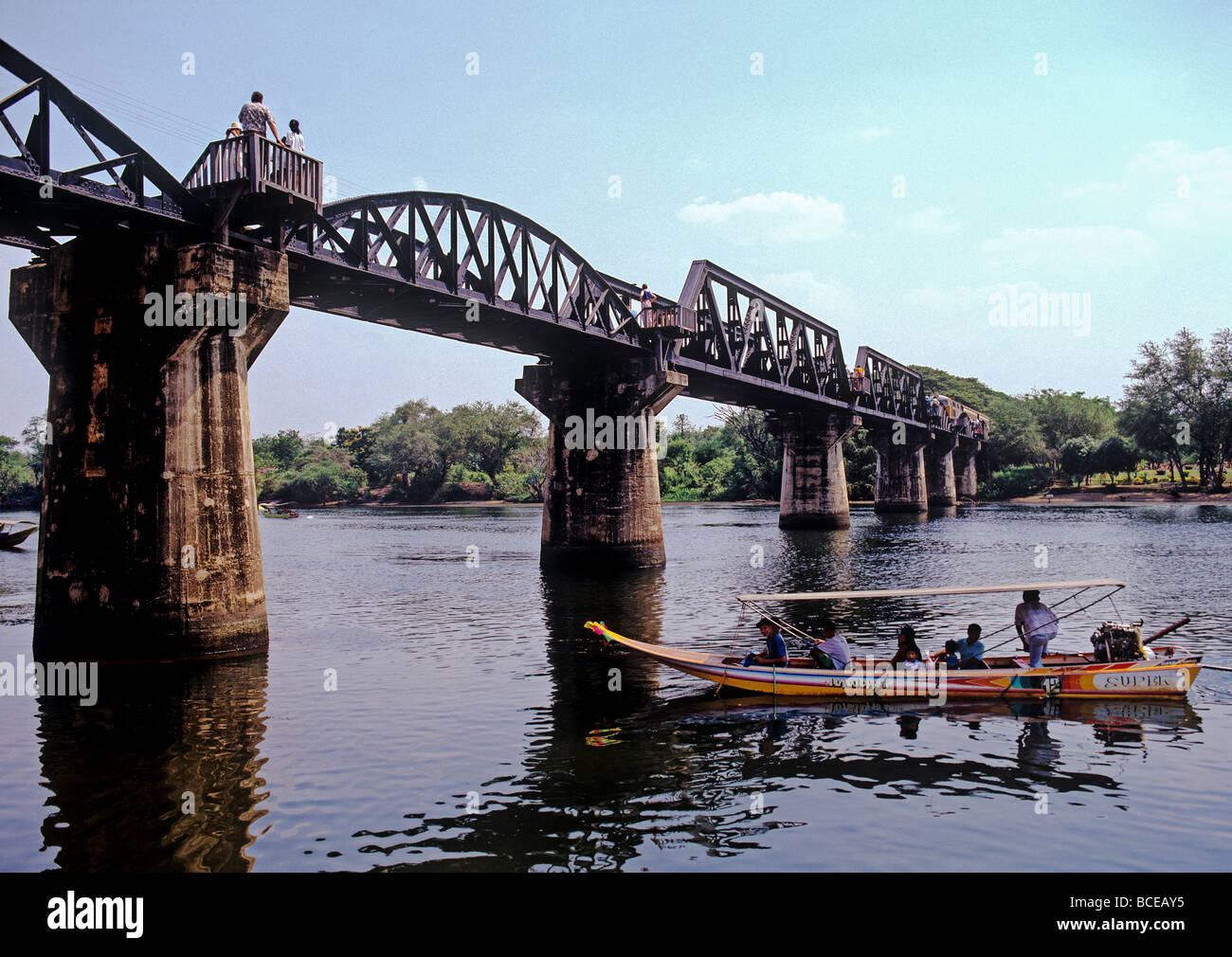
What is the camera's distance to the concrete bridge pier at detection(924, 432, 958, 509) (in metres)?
128

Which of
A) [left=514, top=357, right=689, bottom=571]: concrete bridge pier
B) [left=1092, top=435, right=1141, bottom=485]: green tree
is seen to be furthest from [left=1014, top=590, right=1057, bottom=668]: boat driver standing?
[left=1092, top=435, right=1141, bottom=485]: green tree

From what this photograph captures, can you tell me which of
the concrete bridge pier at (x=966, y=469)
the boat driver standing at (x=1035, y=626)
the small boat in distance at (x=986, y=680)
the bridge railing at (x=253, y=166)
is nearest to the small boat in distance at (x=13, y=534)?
the bridge railing at (x=253, y=166)

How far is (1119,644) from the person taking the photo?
20219mm

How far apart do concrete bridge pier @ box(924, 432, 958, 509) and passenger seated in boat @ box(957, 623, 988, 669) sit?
112 meters

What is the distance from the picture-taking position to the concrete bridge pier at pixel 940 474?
128 m

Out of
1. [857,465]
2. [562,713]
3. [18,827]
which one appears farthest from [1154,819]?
[857,465]

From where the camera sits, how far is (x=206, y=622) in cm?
2181

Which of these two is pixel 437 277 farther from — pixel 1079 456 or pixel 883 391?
pixel 1079 456

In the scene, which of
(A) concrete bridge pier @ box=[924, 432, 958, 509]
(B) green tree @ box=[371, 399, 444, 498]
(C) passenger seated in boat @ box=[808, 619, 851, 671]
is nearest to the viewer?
(C) passenger seated in boat @ box=[808, 619, 851, 671]

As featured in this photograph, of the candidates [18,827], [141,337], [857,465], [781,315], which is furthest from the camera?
[857,465]

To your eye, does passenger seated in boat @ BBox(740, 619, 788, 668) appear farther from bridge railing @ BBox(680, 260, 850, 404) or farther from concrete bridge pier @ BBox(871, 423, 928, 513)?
concrete bridge pier @ BBox(871, 423, 928, 513)

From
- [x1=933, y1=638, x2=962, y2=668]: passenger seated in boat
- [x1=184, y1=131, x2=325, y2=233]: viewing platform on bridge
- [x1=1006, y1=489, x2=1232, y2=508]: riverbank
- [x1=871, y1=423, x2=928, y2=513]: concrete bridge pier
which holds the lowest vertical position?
[x1=933, y1=638, x2=962, y2=668]: passenger seated in boat
